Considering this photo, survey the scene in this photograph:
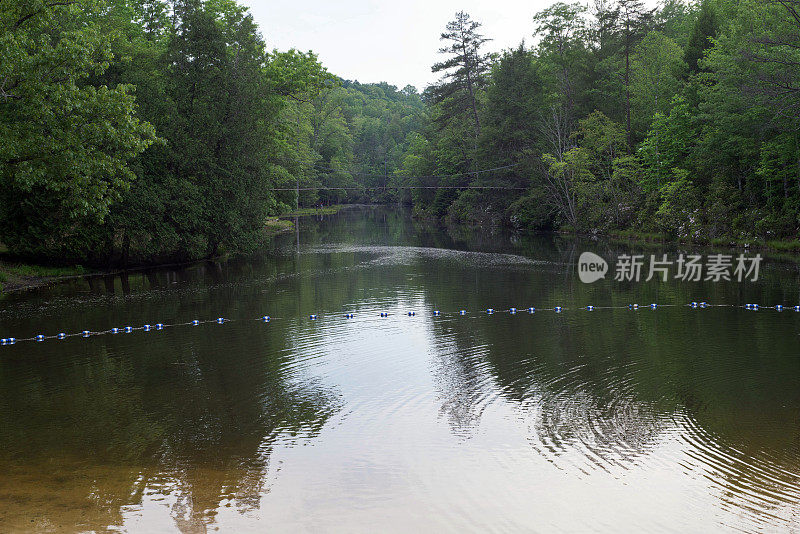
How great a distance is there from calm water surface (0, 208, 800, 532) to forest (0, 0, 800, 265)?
5324 mm

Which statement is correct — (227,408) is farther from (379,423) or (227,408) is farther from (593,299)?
(593,299)

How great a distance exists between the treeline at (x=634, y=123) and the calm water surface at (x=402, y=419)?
13.4 metres

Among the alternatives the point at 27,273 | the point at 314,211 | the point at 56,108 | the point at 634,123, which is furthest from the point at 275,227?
the point at 56,108

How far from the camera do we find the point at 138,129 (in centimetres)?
1788

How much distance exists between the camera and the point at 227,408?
30.6 ft

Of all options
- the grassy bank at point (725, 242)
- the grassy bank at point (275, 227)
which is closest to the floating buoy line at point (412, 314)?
the grassy bank at point (725, 242)

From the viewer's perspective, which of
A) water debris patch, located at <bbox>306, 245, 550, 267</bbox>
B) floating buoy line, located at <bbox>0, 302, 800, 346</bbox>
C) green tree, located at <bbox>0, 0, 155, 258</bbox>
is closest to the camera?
floating buoy line, located at <bbox>0, 302, 800, 346</bbox>

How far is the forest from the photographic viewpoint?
17.1 m

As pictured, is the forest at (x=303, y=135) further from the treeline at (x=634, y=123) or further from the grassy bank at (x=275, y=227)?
the grassy bank at (x=275, y=227)

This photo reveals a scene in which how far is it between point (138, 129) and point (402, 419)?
12.8m

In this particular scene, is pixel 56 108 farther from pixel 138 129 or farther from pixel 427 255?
pixel 427 255

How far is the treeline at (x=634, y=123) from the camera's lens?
28.7 m

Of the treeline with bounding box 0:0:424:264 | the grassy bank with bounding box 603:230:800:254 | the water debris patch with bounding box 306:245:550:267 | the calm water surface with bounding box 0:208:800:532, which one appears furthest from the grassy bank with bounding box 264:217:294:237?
the calm water surface with bounding box 0:208:800:532

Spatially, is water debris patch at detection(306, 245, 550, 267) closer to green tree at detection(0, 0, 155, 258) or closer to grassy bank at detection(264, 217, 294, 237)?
grassy bank at detection(264, 217, 294, 237)
